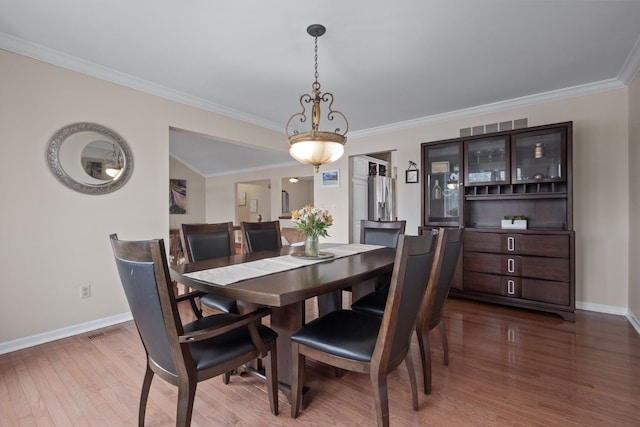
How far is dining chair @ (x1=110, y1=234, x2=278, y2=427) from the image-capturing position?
115 centimetres

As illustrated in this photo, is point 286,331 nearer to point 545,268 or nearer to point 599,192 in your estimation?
point 545,268

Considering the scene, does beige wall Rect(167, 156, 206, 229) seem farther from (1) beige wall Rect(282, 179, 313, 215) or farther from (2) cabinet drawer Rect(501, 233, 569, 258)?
(2) cabinet drawer Rect(501, 233, 569, 258)

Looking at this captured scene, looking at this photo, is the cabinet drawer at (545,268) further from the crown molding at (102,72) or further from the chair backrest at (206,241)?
the crown molding at (102,72)

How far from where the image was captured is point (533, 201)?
11.4 ft

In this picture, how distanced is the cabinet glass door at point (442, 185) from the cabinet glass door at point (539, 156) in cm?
63

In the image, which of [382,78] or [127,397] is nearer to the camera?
[127,397]

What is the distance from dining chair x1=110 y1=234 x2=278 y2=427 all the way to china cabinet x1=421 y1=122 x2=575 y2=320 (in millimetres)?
2871

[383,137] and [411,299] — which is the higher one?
[383,137]

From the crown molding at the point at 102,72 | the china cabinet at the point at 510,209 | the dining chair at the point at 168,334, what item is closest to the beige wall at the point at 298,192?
the crown molding at the point at 102,72

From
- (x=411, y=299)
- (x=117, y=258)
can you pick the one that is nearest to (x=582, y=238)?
(x=411, y=299)

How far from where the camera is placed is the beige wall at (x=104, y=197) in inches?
94.8

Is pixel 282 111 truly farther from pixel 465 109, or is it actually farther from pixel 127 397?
pixel 127 397

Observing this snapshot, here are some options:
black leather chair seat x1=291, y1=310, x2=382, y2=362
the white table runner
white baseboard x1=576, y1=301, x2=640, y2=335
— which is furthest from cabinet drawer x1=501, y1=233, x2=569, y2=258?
black leather chair seat x1=291, y1=310, x2=382, y2=362

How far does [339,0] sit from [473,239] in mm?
2772
